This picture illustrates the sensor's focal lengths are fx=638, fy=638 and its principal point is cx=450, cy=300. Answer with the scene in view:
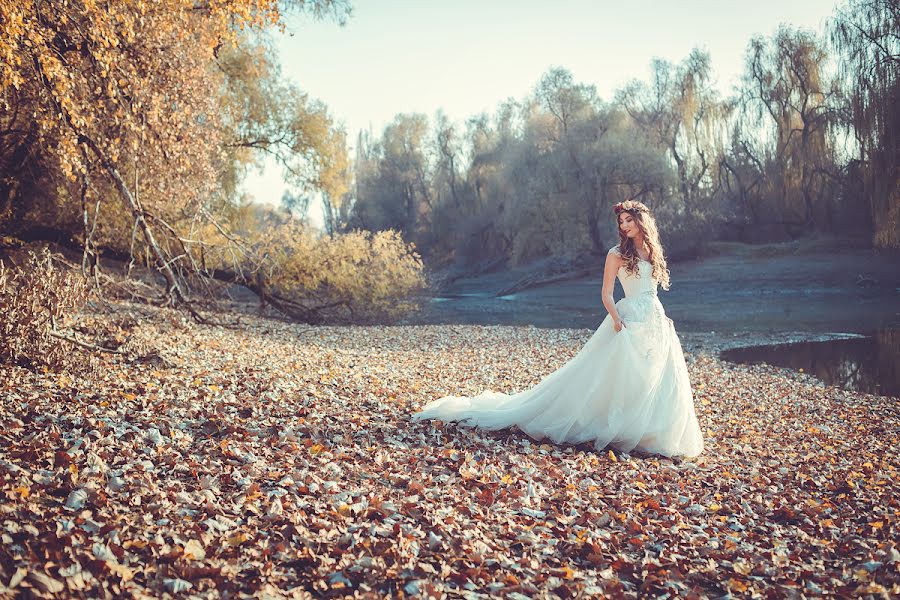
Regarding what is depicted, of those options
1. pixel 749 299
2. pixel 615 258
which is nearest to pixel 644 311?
pixel 615 258

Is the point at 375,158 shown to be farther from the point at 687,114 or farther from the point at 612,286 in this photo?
the point at 612,286

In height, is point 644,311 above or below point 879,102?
below

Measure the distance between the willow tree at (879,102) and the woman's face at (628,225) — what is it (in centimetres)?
2023

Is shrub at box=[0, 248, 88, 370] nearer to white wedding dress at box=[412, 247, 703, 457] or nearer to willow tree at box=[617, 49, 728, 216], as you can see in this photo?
white wedding dress at box=[412, 247, 703, 457]

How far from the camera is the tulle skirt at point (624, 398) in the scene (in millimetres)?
6762

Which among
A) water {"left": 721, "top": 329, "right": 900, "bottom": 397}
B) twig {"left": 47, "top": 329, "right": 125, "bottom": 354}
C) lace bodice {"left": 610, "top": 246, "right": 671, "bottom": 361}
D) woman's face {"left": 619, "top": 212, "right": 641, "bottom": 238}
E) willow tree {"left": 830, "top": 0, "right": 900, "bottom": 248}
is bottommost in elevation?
water {"left": 721, "top": 329, "right": 900, "bottom": 397}

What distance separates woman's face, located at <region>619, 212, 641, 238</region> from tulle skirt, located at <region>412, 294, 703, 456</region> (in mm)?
717

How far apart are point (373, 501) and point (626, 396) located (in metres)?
3.37

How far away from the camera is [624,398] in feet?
22.5

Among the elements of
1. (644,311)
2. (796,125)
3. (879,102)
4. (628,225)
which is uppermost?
(796,125)

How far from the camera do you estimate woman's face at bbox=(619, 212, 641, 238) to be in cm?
708

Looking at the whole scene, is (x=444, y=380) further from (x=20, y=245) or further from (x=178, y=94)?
(x=20, y=245)

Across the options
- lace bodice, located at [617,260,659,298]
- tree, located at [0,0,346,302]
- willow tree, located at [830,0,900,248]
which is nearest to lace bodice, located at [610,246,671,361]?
lace bodice, located at [617,260,659,298]

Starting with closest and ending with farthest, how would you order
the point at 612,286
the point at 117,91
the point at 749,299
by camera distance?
the point at 612,286 → the point at 117,91 → the point at 749,299
